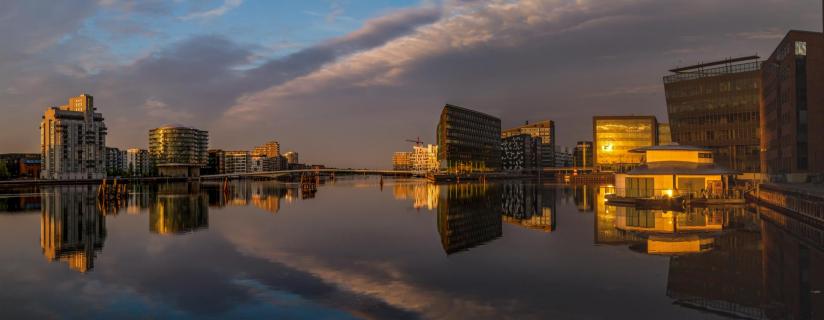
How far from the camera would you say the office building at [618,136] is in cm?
19400

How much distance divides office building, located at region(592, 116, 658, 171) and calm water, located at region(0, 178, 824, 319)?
520 ft

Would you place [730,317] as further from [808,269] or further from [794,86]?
[794,86]

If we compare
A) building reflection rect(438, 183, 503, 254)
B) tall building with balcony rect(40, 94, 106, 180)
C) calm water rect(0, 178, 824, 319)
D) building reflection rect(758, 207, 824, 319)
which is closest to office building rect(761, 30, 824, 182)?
calm water rect(0, 178, 824, 319)

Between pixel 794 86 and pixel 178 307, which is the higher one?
pixel 794 86

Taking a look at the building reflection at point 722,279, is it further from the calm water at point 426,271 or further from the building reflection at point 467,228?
the building reflection at point 467,228

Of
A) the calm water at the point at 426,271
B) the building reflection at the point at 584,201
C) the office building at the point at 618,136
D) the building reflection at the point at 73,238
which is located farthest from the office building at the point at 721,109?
the building reflection at the point at 73,238

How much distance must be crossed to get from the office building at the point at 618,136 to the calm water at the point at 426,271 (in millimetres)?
158565

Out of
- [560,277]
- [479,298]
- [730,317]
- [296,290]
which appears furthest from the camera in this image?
[560,277]

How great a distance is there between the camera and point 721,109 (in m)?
115

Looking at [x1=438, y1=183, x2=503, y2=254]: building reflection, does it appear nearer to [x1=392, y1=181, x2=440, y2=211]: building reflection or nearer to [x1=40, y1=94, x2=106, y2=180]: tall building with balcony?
[x1=392, y1=181, x2=440, y2=211]: building reflection

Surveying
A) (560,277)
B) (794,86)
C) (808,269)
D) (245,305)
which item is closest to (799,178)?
(794,86)

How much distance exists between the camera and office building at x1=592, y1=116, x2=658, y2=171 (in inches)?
7638

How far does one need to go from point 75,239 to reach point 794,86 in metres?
89.5

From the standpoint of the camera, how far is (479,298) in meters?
18.4
